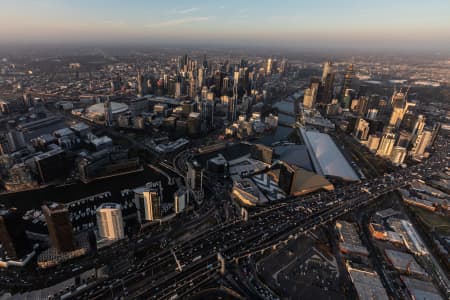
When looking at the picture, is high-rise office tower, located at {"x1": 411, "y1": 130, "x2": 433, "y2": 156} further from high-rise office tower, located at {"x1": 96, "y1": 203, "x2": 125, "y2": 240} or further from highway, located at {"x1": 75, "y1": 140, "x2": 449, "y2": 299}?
high-rise office tower, located at {"x1": 96, "y1": 203, "x2": 125, "y2": 240}

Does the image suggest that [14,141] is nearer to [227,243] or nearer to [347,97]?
[227,243]

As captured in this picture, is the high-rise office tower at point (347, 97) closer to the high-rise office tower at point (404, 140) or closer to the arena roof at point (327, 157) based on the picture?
the arena roof at point (327, 157)

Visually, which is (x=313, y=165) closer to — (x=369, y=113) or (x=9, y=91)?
(x=369, y=113)

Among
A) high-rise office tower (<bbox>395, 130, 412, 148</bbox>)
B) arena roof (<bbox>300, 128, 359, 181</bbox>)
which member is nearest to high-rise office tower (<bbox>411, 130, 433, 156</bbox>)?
high-rise office tower (<bbox>395, 130, 412, 148</bbox>)

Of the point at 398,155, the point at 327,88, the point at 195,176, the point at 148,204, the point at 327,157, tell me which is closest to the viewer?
the point at 148,204

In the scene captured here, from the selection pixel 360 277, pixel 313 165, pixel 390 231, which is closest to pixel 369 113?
pixel 313 165

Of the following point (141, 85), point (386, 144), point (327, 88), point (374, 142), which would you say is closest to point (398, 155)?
point (386, 144)
